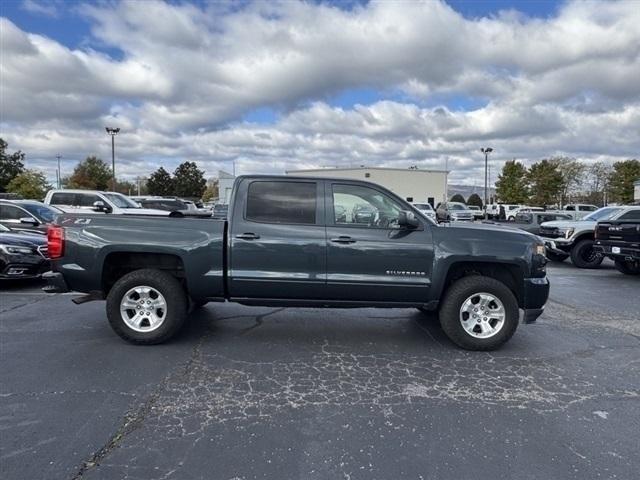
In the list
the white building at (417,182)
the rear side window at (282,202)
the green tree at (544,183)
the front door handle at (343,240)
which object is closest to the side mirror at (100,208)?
the rear side window at (282,202)

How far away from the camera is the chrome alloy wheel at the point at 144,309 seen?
5.27 metres

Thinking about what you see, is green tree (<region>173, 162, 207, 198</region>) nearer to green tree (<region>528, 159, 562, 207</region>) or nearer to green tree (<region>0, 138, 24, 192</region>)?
green tree (<region>0, 138, 24, 192</region>)

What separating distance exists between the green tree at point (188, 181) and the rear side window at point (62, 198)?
208 feet

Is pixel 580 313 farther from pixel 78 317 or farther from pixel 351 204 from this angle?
pixel 78 317

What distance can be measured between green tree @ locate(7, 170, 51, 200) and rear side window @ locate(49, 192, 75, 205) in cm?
4208

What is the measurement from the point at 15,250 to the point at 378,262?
6837 mm

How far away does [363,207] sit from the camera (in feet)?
17.5

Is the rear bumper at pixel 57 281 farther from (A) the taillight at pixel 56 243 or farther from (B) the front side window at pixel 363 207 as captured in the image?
(B) the front side window at pixel 363 207

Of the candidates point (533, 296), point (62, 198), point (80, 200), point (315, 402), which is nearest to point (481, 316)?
point (533, 296)

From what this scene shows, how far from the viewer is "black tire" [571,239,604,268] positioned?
1325 centimetres

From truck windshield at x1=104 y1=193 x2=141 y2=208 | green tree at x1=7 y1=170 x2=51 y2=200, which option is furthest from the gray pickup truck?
green tree at x1=7 y1=170 x2=51 y2=200

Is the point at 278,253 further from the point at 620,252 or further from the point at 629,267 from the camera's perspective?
the point at 629,267

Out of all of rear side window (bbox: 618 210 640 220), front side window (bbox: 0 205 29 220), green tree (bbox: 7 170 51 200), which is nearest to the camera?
rear side window (bbox: 618 210 640 220)

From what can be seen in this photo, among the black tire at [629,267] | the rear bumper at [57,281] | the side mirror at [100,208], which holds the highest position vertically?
the side mirror at [100,208]
